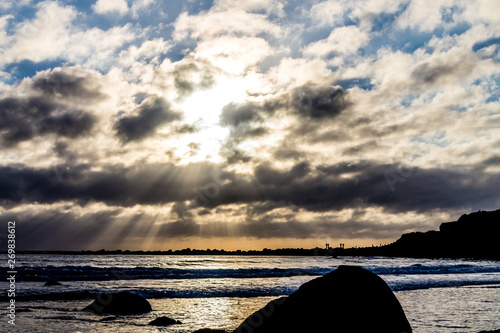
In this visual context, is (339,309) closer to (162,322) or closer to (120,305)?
(162,322)

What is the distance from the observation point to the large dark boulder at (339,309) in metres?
7.05

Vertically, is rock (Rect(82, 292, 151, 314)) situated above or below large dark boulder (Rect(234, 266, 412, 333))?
below

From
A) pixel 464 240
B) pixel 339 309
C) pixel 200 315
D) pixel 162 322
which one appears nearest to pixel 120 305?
pixel 200 315

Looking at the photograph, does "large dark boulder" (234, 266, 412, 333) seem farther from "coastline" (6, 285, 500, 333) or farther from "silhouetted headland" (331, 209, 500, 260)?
"silhouetted headland" (331, 209, 500, 260)

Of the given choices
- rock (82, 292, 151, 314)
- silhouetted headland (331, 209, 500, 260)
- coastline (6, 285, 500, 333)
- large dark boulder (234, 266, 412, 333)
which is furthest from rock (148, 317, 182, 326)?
silhouetted headland (331, 209, 500, 260)

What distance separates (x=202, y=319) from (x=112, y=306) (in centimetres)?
395

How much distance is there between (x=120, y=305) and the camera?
1608 cm

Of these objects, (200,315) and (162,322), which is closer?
(162,322)

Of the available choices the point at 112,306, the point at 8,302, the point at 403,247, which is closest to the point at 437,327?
the point at 112,306

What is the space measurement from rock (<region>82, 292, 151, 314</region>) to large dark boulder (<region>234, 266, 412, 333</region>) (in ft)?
31.5

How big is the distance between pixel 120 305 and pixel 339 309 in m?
11.6

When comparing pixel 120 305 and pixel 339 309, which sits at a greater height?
pixel 339 309

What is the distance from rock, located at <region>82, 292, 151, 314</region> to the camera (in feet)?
52.1

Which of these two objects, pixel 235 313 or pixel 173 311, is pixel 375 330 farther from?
pixel 173 311
